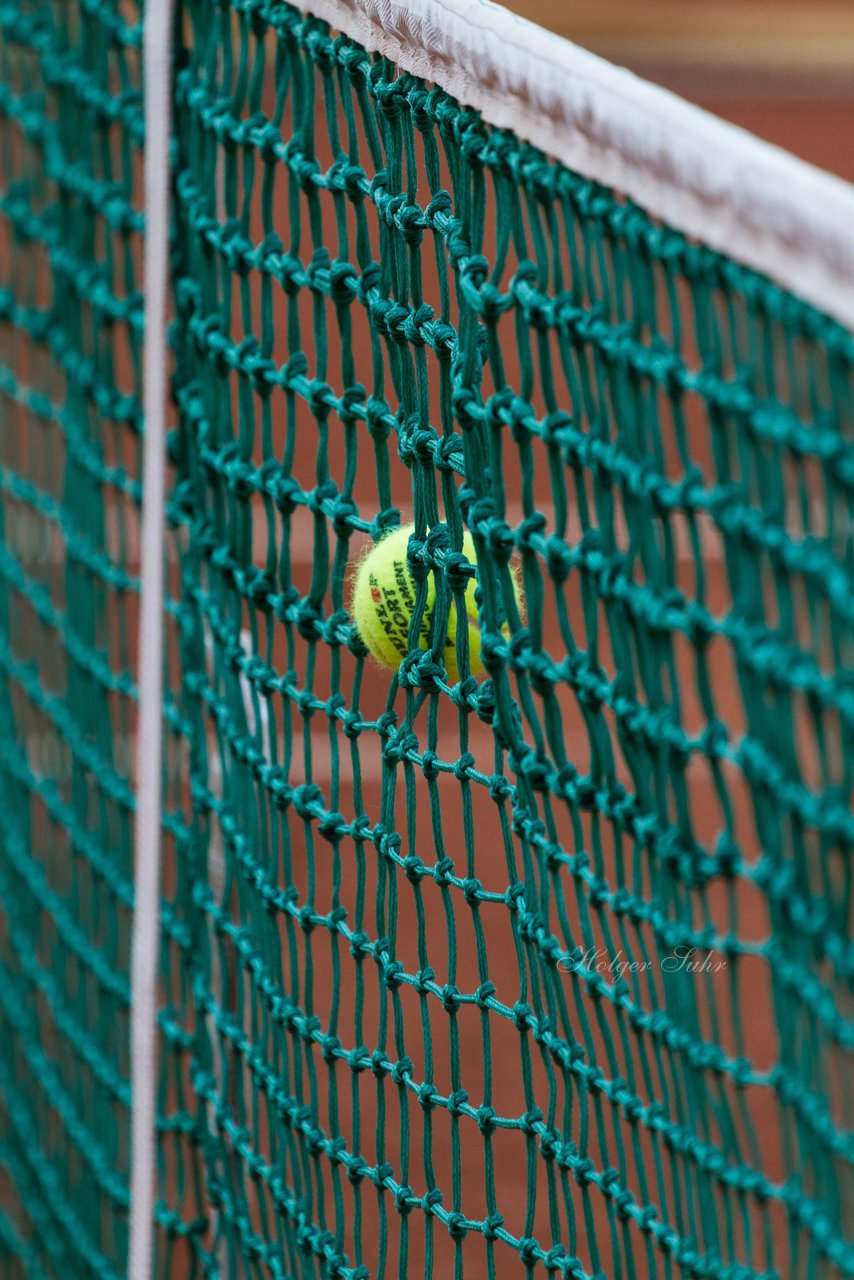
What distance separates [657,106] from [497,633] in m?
0.38

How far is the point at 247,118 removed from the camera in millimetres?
1522

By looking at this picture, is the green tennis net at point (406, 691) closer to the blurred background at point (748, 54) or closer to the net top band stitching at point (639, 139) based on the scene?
the net top band stitching at point (639, 139)

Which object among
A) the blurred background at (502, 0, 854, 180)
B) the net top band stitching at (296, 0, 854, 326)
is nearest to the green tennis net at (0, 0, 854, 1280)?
the net top band stitching at (296, 0, 854, 326)

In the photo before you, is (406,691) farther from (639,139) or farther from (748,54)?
(748,54)

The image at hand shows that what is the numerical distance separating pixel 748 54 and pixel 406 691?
632 centimetres

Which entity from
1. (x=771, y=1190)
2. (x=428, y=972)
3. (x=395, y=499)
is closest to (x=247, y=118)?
(x=428, y=972)

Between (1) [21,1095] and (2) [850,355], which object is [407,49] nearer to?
(2) [850,355]

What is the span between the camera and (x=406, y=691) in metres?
1.32

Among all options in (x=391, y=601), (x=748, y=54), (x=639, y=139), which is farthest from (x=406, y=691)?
(x=748, y=54)

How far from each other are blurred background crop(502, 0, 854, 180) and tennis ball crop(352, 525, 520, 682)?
5.29m

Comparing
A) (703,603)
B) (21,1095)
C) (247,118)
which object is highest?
(247,118)

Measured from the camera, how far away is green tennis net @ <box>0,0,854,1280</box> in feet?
2.81

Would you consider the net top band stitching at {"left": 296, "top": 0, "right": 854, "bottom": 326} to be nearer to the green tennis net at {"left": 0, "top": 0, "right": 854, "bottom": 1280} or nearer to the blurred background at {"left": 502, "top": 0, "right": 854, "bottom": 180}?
the green tennis net at {"left": 0, "top": 0, "right": 854, "bottom": 1280}

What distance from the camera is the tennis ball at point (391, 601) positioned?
1.33 metres
